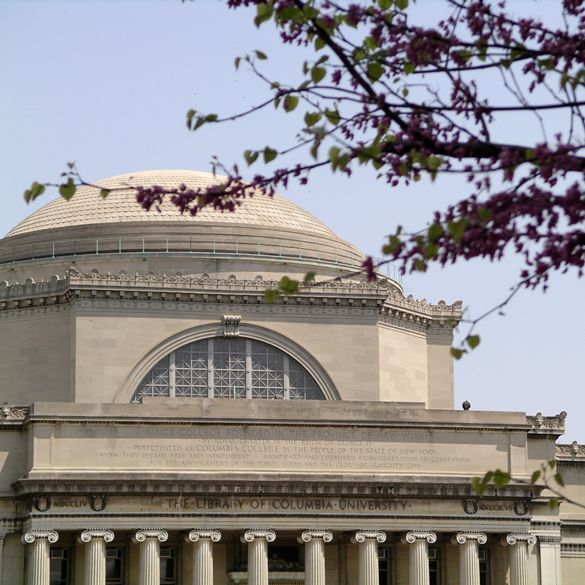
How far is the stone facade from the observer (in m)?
54.3

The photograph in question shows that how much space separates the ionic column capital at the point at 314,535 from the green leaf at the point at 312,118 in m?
38.6

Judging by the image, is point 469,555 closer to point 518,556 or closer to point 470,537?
point 470,537

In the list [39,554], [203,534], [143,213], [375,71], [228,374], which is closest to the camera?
[375,71]

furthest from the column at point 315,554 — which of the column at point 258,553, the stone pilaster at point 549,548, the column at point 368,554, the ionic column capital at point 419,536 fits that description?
the stone pilaster at point 549,548

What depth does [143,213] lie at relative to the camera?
224ft

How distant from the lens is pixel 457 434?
5809cm

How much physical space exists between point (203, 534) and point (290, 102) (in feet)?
126

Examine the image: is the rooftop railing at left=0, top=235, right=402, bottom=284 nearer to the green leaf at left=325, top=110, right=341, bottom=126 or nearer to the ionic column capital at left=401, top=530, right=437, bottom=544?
the ionic column capital at left=401, top=530, right=437, bottom=544

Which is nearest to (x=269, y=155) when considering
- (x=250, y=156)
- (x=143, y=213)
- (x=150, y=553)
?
(x=250, y=156)

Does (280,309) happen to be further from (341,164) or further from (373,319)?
(341,164)

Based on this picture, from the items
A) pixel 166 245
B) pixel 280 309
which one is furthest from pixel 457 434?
pixel 166 245

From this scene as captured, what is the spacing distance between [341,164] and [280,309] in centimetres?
4573

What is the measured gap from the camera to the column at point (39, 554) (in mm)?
52406

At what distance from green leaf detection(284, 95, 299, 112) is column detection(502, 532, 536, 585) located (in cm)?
4160
